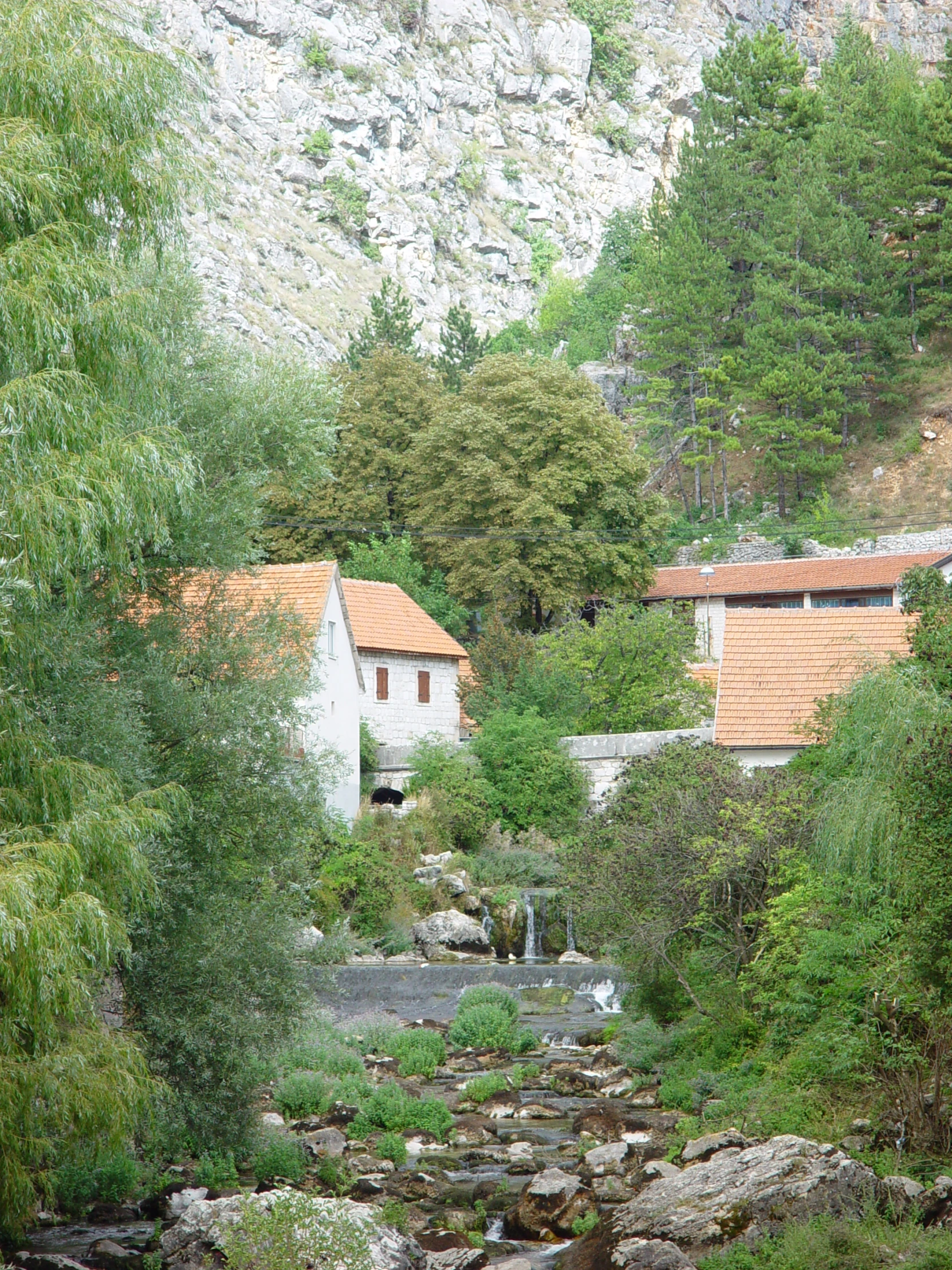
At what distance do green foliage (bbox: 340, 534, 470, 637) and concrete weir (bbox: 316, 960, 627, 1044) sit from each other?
58.4ft

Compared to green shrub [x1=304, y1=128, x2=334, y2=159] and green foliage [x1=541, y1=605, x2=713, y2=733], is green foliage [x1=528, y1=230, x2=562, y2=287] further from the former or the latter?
green foliage [x1=541, y1=605, x2=713, y2=733]

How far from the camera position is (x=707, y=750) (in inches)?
858

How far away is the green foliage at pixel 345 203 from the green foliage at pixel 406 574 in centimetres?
5764

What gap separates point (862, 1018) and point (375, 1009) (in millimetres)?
13657

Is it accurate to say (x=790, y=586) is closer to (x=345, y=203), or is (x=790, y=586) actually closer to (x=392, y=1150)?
(x=392, y=1150)

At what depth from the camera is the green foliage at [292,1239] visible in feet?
30.4

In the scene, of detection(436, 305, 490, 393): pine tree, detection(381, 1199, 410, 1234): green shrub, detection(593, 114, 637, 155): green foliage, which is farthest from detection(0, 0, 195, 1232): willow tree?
detection(593, 114, 637, 155): green foliage

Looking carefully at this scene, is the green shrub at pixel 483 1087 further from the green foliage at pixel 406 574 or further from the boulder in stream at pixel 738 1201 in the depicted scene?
the green foliage at pixel 406 574

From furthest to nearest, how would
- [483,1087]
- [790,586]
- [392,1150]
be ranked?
1. [790,586]
2. [483,1087]
3. [392,1150]

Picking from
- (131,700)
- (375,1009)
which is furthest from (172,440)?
(375,1009)

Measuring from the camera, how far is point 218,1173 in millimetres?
14164

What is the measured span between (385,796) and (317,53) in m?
83.5

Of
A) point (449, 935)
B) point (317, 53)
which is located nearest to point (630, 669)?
point (449, 935)

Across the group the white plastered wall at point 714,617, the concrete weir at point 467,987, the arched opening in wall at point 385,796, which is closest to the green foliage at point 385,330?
the white plastered wall at point 714,617
